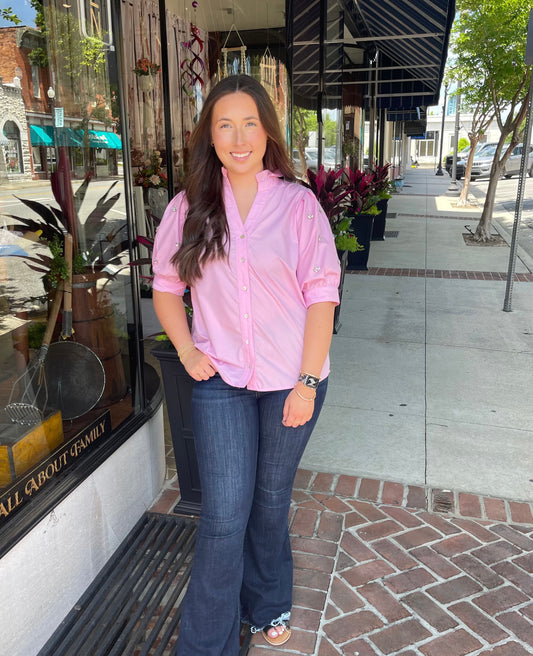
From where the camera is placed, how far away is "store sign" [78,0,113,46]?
2.56m

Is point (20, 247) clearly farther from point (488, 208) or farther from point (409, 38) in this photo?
point (488, 208)

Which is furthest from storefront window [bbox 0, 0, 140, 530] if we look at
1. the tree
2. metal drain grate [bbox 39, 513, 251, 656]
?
the tree

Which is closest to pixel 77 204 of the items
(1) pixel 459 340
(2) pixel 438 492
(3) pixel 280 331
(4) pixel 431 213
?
(3) pixel 280 331

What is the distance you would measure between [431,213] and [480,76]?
5231 millimetres

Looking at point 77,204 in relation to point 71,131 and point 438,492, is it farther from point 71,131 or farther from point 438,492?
point 438,492

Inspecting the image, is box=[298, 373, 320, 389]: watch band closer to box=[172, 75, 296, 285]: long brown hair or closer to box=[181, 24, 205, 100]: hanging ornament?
box=[172, 75, 296, 285]: long brown hair

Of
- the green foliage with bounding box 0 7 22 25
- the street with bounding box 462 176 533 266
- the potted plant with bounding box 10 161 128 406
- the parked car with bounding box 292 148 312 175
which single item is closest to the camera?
the green foliage with bounding box 0 7 22 25

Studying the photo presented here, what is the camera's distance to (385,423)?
3840 millimetres

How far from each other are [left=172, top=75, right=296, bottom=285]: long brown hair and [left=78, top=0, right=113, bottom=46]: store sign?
1.07 m

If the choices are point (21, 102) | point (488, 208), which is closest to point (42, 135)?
point (21, 102)

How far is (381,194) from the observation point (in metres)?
10.2

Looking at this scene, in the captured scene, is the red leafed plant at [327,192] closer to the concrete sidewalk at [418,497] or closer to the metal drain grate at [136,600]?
the concrete sidewalk at [418,497]

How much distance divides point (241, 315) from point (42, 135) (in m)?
1.21

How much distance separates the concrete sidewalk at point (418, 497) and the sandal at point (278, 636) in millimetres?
24
